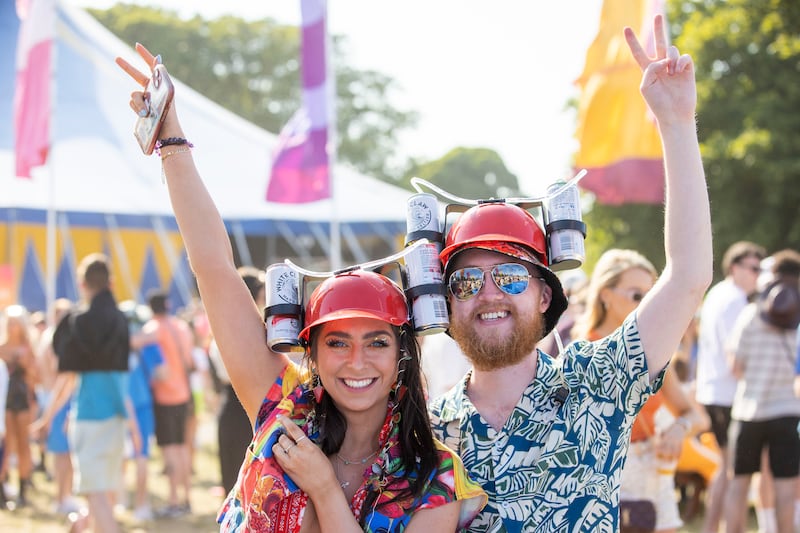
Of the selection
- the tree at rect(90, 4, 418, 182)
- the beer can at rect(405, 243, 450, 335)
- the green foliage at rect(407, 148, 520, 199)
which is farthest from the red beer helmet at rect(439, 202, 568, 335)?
the green foliage at rect(407, 148, 520, 199)

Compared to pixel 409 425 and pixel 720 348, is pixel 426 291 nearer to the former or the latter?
pixel 409 425

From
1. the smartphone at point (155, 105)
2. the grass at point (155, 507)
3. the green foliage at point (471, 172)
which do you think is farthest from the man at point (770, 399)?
the green foliage at point (471, 172)

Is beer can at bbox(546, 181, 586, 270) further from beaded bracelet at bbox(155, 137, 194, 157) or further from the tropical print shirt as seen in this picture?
beaded bracelet at bbox(155, 137, 194, 157)

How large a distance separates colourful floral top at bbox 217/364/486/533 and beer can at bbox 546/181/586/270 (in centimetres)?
59

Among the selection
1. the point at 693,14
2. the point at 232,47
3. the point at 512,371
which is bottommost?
the point at 512,371

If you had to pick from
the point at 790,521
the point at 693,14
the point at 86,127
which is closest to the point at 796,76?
the point at 693,14

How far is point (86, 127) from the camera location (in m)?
17.6

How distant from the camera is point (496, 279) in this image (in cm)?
229

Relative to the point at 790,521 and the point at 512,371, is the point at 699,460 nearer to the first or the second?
the point at 790,521

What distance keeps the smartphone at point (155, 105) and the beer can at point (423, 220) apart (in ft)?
2.29

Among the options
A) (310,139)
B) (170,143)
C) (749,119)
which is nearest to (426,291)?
(170,143)

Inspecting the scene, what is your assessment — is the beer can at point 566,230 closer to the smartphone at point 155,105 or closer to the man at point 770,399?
the smartphone at point 155,105

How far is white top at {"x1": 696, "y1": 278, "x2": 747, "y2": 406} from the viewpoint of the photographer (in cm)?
652

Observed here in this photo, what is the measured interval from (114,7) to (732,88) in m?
29.4
